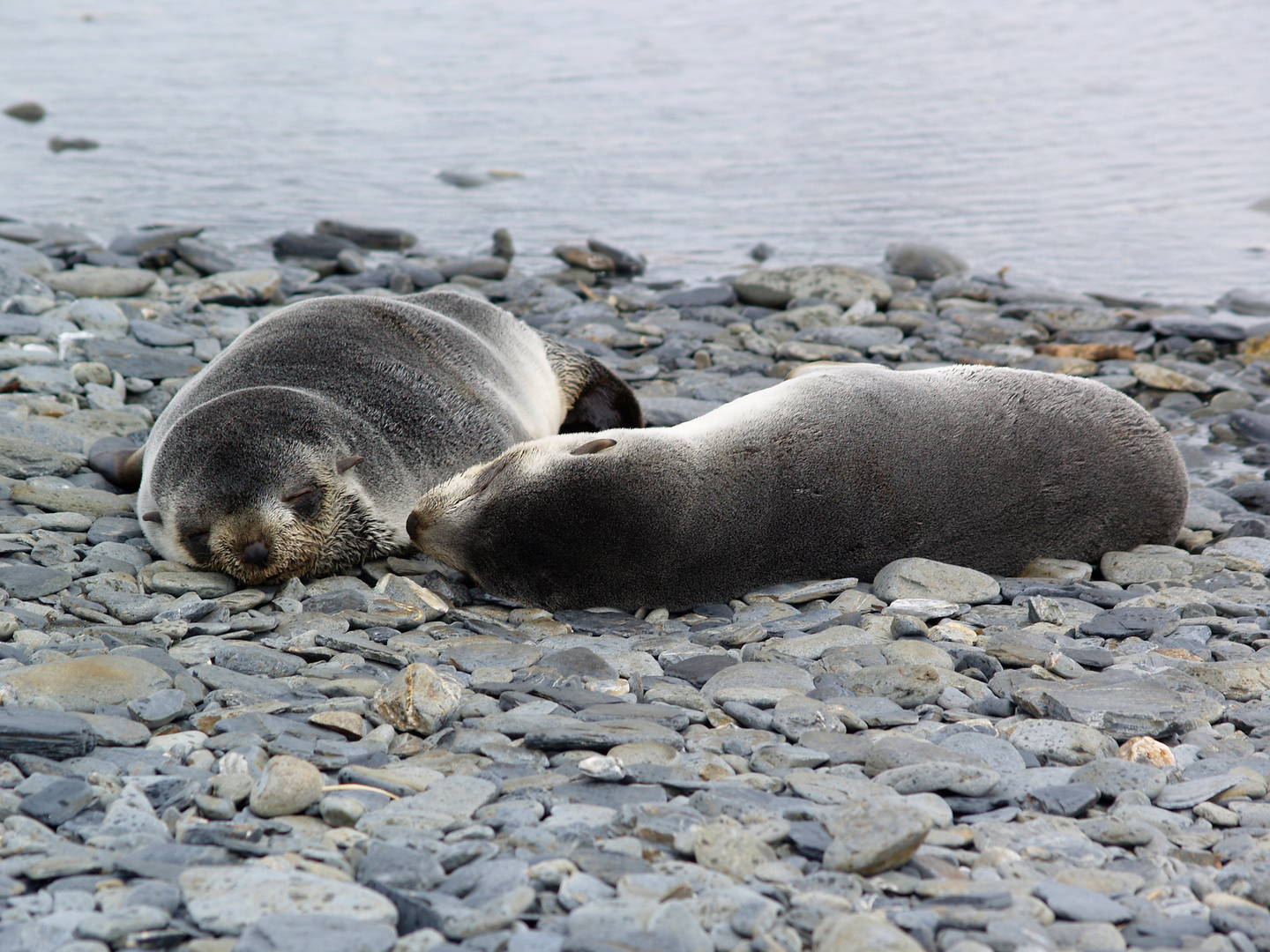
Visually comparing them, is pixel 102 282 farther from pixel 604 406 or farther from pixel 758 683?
pixel 758 683

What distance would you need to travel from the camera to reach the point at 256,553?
4844mm

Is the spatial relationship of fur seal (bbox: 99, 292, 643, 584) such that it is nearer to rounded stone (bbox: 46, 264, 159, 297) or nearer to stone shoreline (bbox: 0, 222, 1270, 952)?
stone shoreline (bbox: 0, 222, 1270, 952)

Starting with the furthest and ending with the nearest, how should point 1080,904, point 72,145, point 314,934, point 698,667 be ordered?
point 72,145 → point 698,667 → point 1080,904 → point 314,934

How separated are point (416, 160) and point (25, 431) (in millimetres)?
11805

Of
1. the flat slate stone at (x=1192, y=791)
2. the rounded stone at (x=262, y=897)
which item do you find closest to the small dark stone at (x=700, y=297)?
the flat slate stone at (x=1192, y=791)

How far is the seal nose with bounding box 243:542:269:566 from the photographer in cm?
484

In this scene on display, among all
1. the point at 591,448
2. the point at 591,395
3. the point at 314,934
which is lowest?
the point at 591,395

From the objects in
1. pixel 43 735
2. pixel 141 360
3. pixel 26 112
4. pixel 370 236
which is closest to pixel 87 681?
pixel 43 735

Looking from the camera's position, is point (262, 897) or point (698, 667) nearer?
point (262, 897)

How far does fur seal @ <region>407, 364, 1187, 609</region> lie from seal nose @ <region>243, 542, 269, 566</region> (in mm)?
566

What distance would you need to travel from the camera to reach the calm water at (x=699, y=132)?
45.0 ft

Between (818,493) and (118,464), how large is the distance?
3385 millimetres

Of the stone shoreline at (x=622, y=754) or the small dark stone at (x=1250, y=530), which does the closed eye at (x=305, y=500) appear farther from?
the small dark stone at (x=1250, y=530)

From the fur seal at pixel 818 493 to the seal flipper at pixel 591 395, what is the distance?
1.50m
